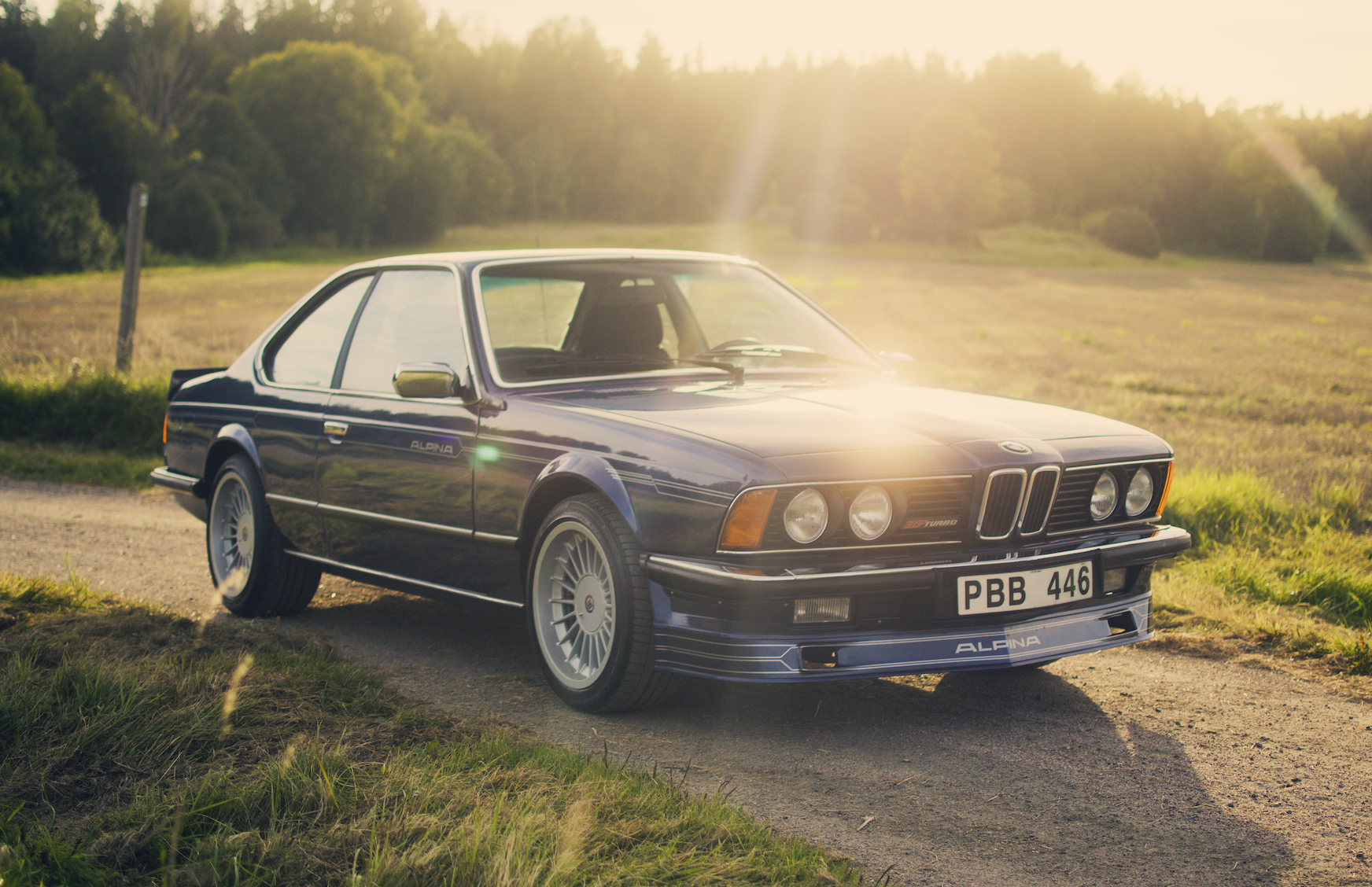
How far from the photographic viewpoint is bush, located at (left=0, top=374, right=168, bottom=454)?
36.0ft

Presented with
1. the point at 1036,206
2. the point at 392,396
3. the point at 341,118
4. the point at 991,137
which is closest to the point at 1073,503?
the point at 392,396

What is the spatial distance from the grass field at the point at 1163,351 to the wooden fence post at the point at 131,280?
0.83ft

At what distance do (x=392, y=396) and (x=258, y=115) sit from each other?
7174 centimetres

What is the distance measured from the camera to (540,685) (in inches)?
167

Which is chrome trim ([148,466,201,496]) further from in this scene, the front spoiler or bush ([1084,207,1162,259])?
bush ([1084,207,1162,259])

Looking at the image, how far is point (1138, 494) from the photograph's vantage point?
163 inches

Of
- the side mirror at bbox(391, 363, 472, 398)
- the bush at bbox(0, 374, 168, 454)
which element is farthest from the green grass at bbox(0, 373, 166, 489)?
the side mirror at bbox(391, 363, 472, 398)

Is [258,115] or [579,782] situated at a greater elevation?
[258,115]

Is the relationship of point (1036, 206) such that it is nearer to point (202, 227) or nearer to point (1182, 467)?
point (202, 227)

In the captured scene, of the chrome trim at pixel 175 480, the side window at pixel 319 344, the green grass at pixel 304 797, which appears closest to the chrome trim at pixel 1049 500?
the green grass at pixel 304 797

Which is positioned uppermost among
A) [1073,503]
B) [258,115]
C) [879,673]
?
[258,115]

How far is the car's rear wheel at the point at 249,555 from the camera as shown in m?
5.41

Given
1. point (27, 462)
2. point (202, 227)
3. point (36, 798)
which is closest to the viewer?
point (36, 798)

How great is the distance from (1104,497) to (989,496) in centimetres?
66
